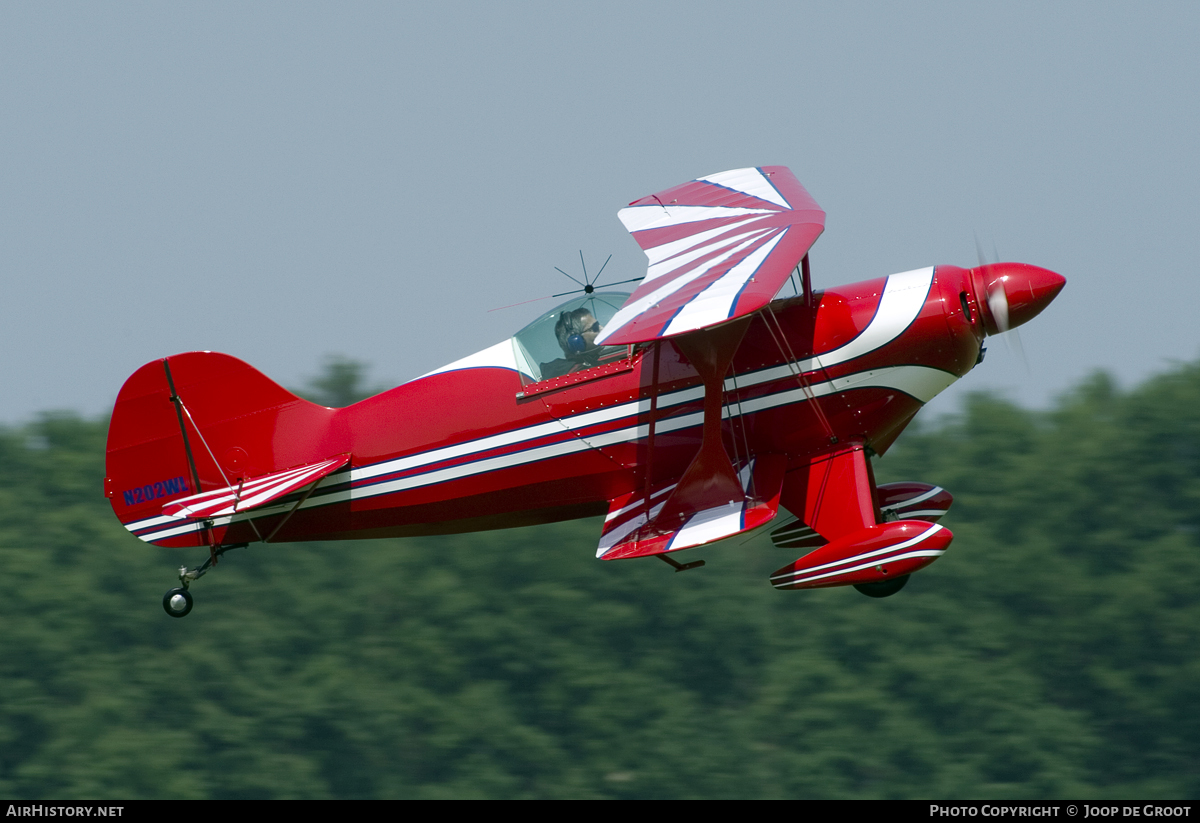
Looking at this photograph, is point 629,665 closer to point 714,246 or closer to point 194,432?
point 194,432

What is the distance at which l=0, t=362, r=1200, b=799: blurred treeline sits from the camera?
28.4m

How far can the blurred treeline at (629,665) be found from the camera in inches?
1118

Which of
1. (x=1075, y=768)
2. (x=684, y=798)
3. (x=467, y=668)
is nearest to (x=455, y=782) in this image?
(x=467, y=668)

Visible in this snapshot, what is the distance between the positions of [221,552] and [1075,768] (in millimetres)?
22802

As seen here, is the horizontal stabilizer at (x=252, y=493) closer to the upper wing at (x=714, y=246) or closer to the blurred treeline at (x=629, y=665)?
the upper wing at (x=714, y=246)

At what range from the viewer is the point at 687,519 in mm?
9820

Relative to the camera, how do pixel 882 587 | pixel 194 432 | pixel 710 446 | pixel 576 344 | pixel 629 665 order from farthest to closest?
pixel 629 665 → pixel 194 432 → pixel 576 344 → pixel 882 587 → pixel 710 446

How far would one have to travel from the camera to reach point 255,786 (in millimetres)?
28016

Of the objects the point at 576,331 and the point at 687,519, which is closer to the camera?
the point at 687,519

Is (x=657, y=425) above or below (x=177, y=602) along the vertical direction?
above

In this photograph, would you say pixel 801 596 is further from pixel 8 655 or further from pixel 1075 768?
pixel 8 655

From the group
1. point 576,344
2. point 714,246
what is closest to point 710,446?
point 576,344

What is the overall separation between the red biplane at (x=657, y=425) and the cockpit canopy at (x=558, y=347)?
1cm

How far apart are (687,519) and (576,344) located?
157 centimetres
